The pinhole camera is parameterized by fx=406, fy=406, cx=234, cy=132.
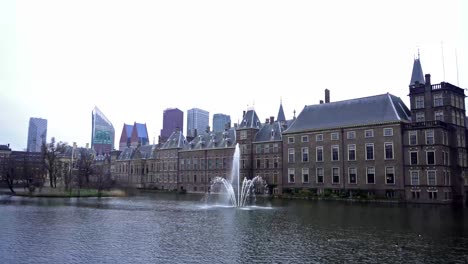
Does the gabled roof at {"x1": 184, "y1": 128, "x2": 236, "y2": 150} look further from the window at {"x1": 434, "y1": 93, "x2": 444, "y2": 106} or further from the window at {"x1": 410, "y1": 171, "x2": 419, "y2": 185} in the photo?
the window at {"x1": 434, "y1": 93, "x2": 444, "y2": 106}

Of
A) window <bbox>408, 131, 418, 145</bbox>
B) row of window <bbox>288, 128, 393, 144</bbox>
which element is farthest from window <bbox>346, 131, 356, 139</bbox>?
window <bbox>408, 131, 418, 145</bbox>

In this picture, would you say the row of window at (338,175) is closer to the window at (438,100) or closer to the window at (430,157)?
the window at (430,157)

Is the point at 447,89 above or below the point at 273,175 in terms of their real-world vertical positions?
above

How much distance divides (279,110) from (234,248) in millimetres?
71083

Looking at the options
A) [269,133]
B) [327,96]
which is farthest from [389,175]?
[269,133]

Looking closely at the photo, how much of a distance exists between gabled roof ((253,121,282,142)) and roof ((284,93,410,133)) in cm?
412

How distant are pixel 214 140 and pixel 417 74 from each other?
45737 millimetres

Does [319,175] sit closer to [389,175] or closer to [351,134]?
[351,134]

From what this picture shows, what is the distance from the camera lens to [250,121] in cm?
8406

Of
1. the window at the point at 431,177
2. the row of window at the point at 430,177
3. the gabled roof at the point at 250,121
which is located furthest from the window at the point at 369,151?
the gabled roof at the point at 250,121

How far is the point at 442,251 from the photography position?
19375 millimetres

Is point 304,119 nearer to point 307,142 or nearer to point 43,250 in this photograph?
point 307,142

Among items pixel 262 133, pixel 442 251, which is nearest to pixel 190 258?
pixel 442 251

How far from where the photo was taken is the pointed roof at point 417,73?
63062mm
